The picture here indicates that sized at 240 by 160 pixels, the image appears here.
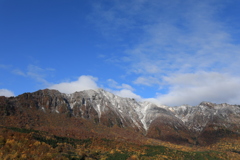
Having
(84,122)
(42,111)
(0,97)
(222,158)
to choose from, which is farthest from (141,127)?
(0,97)

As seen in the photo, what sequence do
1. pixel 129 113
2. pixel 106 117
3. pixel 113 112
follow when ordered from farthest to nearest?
pixel 129 113 → pixel 113 112 → pixel 106 117

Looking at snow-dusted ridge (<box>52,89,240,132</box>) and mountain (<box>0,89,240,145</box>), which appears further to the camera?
snow-dusted ridge (<box>52,89,240,132</box>)

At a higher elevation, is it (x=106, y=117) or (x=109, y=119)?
(x=106, y=117)

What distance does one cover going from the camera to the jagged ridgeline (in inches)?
4813

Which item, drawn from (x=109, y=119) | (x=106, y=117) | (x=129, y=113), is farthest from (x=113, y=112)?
(x=129, y=113)

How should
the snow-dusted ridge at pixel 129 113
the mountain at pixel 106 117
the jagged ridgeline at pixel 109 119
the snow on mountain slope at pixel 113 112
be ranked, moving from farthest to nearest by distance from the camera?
the snow-dusted ridge at pixel 129 113, the snow on mountain slope at pixel 113 112, the mountain at pixel 106 117, the jagged ridgeline at pixel 109 119

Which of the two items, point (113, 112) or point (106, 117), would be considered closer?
point (106, 117)

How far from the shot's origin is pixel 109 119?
161 m

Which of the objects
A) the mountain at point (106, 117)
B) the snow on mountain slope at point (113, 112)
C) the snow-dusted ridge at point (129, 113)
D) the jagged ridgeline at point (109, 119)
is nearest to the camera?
the jagged ridgeline at point (109, 119)

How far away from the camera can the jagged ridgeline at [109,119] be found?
401 ft

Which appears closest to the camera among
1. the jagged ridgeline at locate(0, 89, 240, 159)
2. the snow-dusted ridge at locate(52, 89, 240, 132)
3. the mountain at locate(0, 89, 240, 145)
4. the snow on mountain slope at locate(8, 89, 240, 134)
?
the jagged ridgeline at locate(0, 89, 240, 159)

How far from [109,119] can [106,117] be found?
3.12 m

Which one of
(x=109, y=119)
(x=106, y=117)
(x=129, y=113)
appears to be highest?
(x=129, y=113)

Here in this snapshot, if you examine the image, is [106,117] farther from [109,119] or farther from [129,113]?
[129,113]
